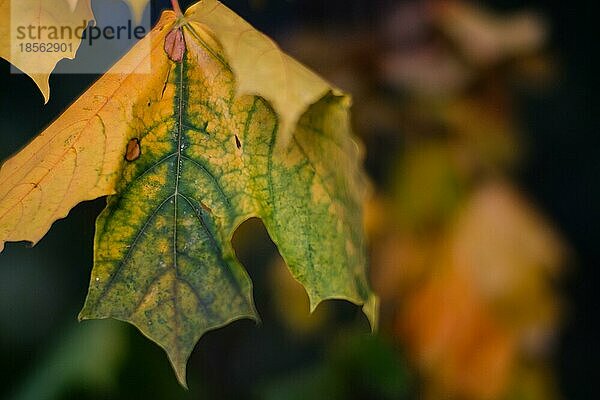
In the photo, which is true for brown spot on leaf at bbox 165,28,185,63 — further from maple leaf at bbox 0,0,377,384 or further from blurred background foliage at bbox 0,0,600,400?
blurred background foliage at bbox 0,0,600,400

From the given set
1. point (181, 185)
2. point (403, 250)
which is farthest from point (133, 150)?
point (403, 250)

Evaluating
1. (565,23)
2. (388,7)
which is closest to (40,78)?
(388,7)

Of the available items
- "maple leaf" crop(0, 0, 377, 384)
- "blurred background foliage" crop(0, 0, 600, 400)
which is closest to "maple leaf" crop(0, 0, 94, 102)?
"maple leaf" crop(0, 0, 377, 384)

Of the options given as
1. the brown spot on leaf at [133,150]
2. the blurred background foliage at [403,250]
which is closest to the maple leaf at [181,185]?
the brown spot on leaf at [133,150]

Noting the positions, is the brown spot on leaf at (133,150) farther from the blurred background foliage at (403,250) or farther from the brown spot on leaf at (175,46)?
the blurred background foliage at (403,250)

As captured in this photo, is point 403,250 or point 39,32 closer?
point 39,32

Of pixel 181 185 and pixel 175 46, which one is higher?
pixel 175 46

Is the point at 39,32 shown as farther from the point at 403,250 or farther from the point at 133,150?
the point at 403,250
